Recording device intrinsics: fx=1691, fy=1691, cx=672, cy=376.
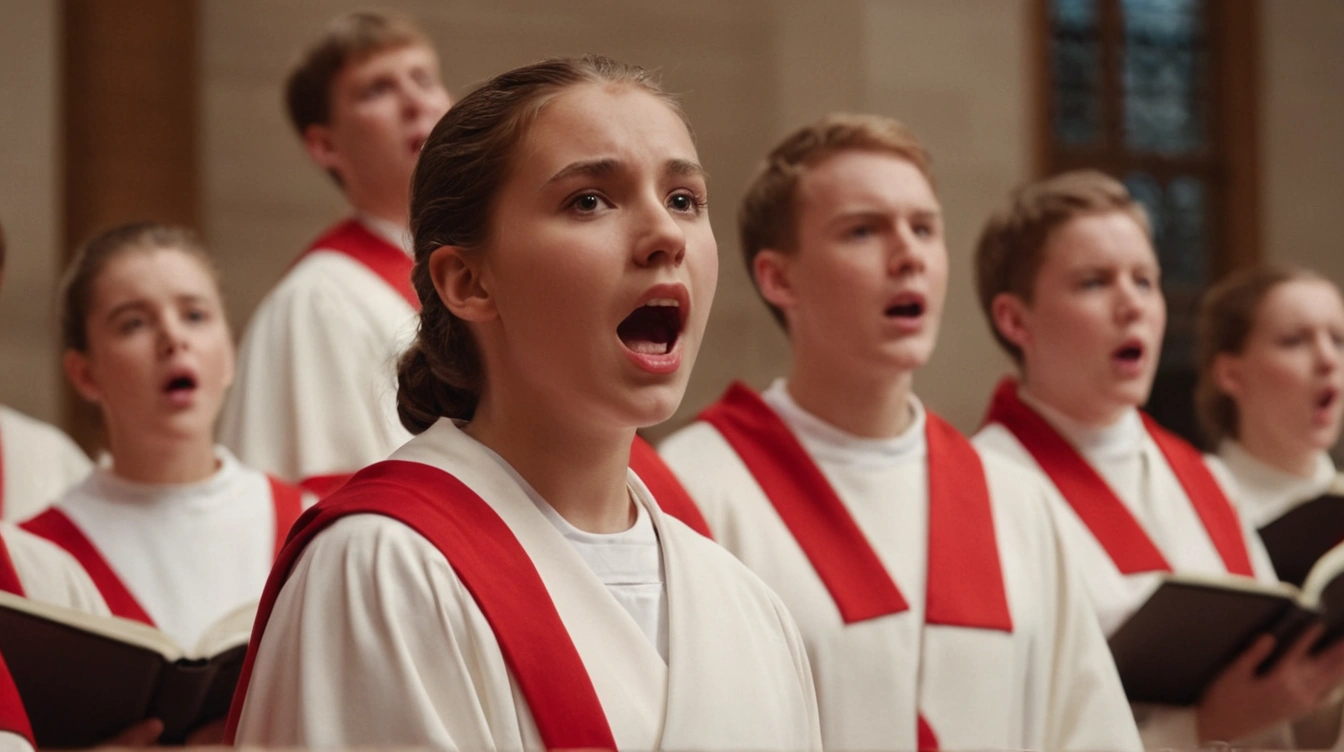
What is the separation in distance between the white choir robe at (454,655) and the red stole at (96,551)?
4.93ft

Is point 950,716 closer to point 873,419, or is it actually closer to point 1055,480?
point 873,419

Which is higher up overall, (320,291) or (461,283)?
(461,283)

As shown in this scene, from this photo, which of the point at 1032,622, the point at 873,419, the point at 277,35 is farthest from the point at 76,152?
the point at 1032,622

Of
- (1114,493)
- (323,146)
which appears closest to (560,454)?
(1114,493)

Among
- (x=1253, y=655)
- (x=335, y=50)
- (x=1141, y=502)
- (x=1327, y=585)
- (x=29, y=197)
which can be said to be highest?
(x=335, y=50)

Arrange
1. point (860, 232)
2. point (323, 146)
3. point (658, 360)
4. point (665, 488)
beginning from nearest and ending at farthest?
point (658, 360) → point (665, 488) → point (860, 232) → point (323, 146)

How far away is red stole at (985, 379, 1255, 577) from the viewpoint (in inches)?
161

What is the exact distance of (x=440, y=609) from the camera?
6.92 feet

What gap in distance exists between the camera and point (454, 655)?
2.10m

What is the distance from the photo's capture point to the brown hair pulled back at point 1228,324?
17.1 ft

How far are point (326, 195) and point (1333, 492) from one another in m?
4.73

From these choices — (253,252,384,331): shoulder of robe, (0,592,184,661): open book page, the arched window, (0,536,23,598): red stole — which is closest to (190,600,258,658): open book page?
(0,592,184,661): open book page

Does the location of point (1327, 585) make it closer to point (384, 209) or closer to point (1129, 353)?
point (1129, 353)

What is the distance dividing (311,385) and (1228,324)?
9.41 ft
